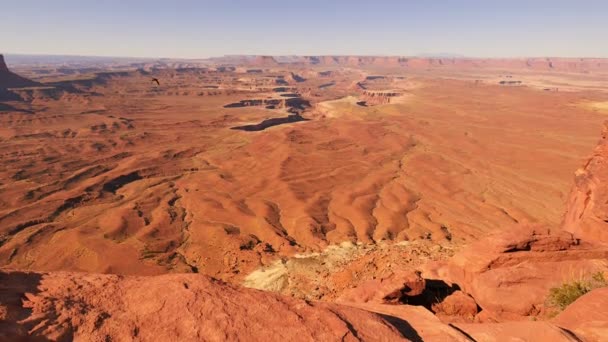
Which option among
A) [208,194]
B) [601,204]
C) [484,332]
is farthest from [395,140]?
[484,332]

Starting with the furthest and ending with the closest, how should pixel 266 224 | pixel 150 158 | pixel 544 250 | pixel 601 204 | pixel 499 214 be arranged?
pixel 150 158 → pixel 499 214 → pixel 266 224 → pixel 601 204 → pixel 544 250

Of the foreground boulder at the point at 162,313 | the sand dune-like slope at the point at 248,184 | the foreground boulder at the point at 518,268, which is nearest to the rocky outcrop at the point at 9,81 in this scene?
the sand dune-like slope at the point at 248,184

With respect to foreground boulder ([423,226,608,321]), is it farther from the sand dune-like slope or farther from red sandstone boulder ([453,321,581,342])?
the sand dune-like slope

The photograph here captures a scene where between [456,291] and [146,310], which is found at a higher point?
[146,310]

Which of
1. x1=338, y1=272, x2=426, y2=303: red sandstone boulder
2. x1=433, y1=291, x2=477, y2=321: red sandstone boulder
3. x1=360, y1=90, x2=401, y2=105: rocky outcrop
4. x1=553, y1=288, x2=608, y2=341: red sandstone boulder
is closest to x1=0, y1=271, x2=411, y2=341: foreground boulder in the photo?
x1=553, y1=288, x2=608, y2=341: red sandstone boulder

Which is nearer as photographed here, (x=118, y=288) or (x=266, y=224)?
(x=118, y=288)

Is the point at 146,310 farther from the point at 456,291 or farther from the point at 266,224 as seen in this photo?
the point at 266,224

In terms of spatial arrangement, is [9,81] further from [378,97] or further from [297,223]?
[297,223]

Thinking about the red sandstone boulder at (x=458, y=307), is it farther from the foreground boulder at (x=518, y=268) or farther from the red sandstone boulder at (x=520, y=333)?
the red sandstone boulder at (x=520, y=333)
